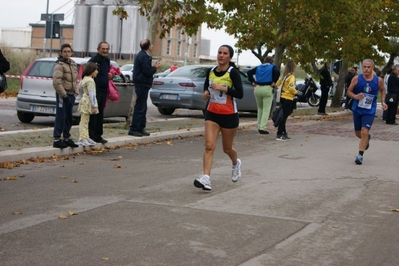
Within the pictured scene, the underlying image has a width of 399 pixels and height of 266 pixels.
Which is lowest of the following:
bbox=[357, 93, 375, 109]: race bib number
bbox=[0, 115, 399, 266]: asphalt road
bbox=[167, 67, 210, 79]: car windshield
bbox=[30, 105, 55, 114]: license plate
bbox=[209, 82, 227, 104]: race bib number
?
bbox=[30, 105, 55, 114]: license plate

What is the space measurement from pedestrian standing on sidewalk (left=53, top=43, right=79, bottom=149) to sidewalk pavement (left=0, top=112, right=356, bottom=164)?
213mm

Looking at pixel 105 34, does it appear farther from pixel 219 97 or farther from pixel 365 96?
pixel 219 97

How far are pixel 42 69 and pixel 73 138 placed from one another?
4.59 metres

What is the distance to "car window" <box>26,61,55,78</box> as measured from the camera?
19500 mm

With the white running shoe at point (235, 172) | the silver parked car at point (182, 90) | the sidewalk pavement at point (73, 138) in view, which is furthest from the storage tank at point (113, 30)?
the white running shoe at point (235, 172)

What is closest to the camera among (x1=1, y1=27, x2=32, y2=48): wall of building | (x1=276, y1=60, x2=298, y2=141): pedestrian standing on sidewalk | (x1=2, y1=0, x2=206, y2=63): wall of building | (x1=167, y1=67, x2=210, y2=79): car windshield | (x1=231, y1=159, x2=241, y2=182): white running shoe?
(x1=231, y1=159, x2=241, y2=182): white running shoe

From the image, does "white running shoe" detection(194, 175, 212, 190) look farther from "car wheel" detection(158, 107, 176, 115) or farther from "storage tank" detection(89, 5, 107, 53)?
"storage tank" detection(89, 5, 107, 53)

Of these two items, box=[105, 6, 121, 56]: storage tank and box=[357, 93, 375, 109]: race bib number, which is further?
box=[105, 6, 121, 56]: storage tank

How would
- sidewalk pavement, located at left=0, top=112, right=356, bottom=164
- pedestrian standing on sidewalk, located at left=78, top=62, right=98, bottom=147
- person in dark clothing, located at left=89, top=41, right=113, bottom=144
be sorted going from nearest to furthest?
1. sidewalk pavement, located at left=0, top=112, right=356, bottom=164
2. pedestrian standing on sidewalk, located at left=78, top=62, right=98, bottom=147
3. person in dark clothing, located at left=89, top=41, right=113, bottom=144

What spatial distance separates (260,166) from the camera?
13.2 m

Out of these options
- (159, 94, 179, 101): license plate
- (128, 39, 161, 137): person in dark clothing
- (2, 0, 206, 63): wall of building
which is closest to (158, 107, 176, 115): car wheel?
(159, 94, 179, 101): license plate

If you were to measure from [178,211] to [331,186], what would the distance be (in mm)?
3169

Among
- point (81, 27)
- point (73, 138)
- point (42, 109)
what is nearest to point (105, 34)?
point (81, 27)

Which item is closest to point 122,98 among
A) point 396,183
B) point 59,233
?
point 396,183
